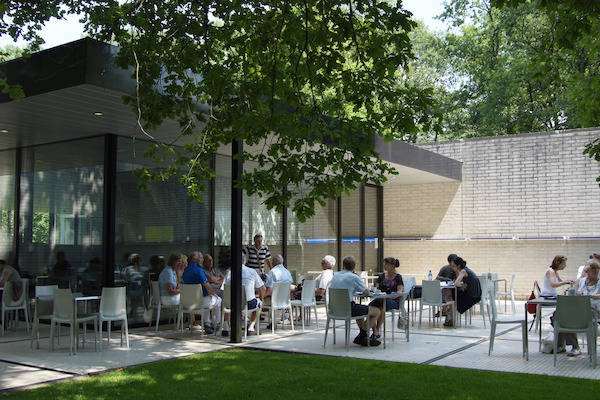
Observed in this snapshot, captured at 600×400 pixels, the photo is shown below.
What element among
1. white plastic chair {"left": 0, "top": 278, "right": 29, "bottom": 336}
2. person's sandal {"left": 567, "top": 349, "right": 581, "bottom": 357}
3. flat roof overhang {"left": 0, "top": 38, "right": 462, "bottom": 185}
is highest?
flat roof overhang {"left": 0, "top": 38, "right": 462, "bottom": 185}

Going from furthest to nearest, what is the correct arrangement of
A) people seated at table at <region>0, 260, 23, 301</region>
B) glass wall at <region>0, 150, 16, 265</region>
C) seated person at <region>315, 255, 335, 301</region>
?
glass wall at <region>0, 150, 16, 265</region>, seated person at <region>315, 255, 335, 301</region>, people seated at table at <region>0, 260, 23, 301</region>

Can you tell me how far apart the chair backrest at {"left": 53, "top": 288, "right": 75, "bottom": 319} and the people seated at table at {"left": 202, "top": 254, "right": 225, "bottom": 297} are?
2.62 m

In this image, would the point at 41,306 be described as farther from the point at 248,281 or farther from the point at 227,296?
the point at 248,281

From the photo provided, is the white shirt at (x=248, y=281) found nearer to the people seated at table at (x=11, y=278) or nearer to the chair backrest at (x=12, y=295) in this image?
the chair backrest at (x=12, y=295)

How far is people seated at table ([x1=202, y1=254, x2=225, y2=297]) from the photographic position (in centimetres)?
1005

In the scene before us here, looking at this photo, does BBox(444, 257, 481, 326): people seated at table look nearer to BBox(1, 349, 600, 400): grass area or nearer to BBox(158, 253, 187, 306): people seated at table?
BBox(1, 349, 600, 400): grass area

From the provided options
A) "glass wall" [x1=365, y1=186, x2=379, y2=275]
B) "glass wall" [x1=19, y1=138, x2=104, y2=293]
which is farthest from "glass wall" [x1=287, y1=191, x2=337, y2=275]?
"glass wall" [x1=19, y1=138, x2=104, y2=293]

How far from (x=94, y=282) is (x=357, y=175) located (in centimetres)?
557

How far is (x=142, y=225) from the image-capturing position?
1078cm

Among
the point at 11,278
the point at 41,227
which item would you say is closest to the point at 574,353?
the point at 11,278

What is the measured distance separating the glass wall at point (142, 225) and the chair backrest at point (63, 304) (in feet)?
7.47

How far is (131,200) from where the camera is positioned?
10.7 metres

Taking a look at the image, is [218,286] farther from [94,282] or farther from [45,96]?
[45,96]

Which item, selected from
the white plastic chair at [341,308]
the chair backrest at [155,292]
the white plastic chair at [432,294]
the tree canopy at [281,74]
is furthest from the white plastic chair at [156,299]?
the white plastic chair at [432,294]
